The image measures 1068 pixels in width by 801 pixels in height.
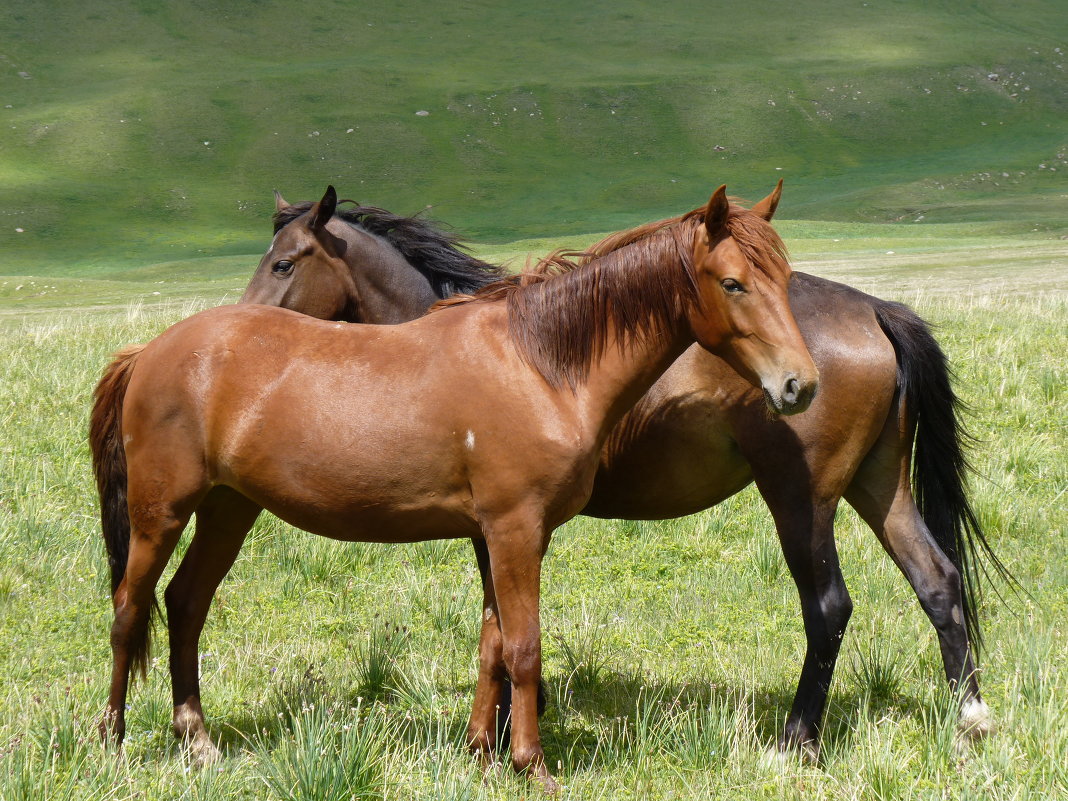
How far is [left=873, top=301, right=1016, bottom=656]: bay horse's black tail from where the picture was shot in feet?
15.4

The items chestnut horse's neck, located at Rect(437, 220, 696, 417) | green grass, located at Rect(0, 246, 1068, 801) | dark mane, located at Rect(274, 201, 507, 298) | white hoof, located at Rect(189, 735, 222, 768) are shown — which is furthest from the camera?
dark mane, located at Rect(274, 201, 507, 298)

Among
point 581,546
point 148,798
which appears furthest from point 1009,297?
point 148,798

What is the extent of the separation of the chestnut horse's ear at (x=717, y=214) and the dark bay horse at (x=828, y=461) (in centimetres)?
38

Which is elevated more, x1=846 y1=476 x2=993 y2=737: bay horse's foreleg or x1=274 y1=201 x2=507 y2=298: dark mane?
x1=274 y1=201 x2=507 y2=298: dark mane

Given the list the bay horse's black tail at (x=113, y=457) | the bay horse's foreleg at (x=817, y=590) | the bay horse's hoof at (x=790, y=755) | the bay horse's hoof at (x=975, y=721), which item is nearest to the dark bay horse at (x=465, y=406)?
the bay horse's black tail at (x=113, y=457)

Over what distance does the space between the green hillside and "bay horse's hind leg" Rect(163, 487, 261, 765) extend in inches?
1737

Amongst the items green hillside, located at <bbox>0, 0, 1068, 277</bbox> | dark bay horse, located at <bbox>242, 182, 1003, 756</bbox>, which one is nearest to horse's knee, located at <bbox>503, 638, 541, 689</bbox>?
dark bay horse, located at <bbox>242, 182, 1003, 756</bbox>

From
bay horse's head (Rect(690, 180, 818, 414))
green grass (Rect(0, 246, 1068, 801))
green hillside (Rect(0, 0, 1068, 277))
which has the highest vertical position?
bay horse's head (Rect(690, 180, 818, 414))

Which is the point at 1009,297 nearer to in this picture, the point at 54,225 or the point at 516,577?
the point at 516,577

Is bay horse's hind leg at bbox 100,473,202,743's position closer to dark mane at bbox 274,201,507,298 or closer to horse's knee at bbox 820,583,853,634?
dark mane at bbox 274,201,507,298

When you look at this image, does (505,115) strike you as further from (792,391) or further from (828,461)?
(792,391)

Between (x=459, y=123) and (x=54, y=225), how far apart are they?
90.0 ft

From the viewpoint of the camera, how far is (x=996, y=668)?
15.8 ft

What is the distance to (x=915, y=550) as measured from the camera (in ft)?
15.2
